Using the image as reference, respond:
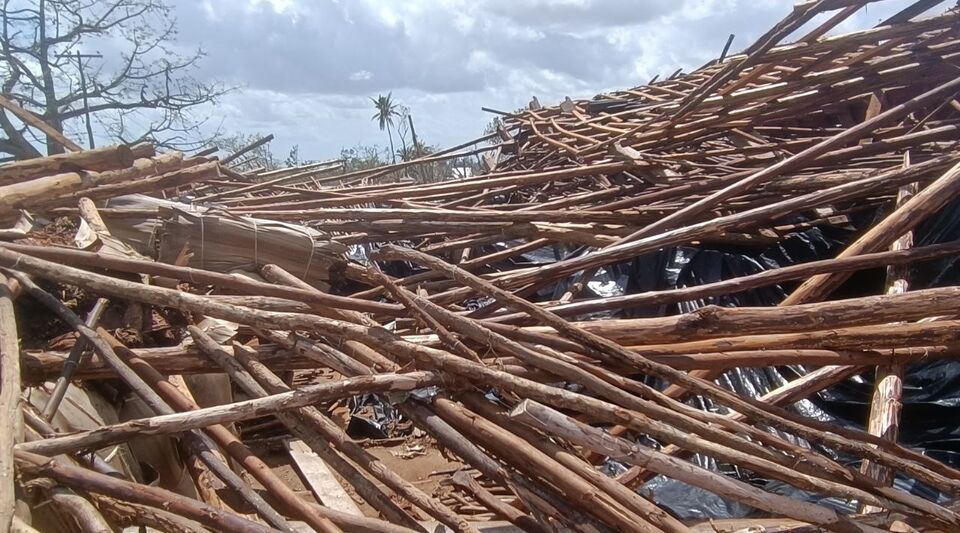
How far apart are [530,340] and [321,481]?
2.91 ft

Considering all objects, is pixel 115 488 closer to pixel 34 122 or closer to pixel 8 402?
pixel 8 402

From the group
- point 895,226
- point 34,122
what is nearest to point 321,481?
point 895,226

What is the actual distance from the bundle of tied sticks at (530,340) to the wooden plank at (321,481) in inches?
1.3

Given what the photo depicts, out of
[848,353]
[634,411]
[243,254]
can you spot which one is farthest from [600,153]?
[634,411]

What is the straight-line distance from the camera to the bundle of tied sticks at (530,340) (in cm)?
176

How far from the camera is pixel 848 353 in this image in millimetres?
2178

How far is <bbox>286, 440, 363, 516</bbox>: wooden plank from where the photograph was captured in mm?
2283

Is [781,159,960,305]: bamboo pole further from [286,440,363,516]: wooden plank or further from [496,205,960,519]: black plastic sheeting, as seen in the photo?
[286,440,363,516]: wooden plank

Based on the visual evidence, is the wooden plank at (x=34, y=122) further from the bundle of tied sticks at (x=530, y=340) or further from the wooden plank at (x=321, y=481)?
the wooden plank at (x=321, y=481)

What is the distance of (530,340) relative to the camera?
7.41ft

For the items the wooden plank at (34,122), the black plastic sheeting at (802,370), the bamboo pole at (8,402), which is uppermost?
the wooden plank at (34,122)

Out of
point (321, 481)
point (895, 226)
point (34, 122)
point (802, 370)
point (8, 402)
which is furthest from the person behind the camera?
point (34, 122)

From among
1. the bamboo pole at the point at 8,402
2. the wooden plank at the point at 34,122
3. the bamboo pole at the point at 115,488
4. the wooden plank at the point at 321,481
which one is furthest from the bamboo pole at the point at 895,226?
the wooden plank at the point at 34,122

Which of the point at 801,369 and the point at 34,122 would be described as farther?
the point at 34,122
